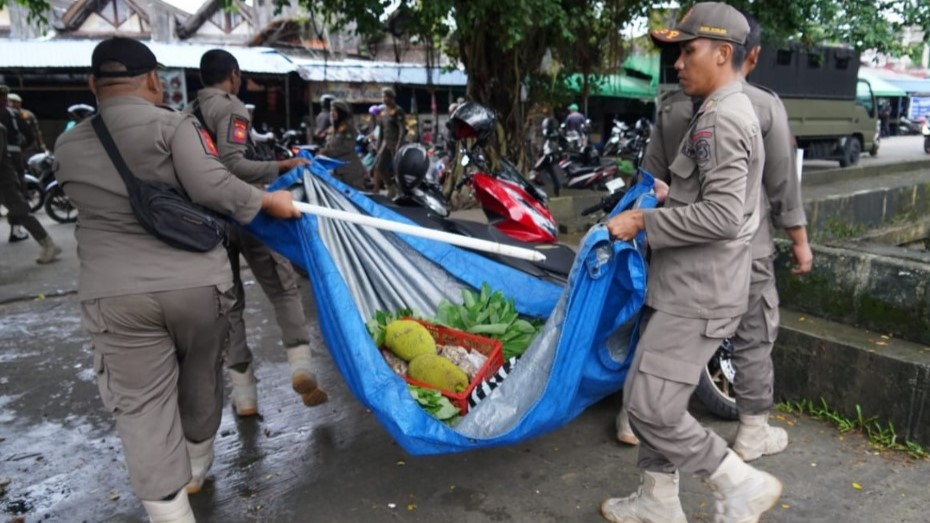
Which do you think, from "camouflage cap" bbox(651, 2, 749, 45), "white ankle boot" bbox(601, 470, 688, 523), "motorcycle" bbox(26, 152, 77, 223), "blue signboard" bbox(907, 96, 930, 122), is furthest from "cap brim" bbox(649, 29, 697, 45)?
"blue signboard" bbox(907, 96, 930, 122)

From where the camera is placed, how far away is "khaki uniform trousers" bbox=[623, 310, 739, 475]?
2082 millimetres

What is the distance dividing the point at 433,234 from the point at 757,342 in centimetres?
132

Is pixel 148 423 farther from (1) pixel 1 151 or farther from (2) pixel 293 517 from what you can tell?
(1) pixel 1 151

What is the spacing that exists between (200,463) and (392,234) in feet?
3.97

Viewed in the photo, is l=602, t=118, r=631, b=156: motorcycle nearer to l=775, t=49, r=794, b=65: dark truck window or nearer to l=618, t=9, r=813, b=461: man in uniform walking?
l=775, t=49, r=794, b=65: dark truck window

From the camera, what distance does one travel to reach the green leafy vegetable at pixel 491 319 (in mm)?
2959

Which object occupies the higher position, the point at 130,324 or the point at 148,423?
the point at 130,324

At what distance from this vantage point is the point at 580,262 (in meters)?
2.18

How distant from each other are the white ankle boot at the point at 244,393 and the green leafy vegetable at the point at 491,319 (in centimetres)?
96

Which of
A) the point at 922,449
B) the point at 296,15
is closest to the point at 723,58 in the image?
the point at 922,449

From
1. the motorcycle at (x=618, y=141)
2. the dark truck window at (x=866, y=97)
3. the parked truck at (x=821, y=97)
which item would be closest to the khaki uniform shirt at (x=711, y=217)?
the parked truck at (x=821, y=97)

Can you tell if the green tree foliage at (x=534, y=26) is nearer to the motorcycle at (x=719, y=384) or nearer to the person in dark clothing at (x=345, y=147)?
the person in dark clothing at (x=345, y=147)

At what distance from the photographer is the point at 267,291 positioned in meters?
3.37

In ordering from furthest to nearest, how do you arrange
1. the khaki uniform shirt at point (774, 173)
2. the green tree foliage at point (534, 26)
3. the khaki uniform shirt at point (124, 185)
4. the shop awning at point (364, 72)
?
the shop awning at point (364, 72)
the green tree foliage at point (534, 26)
the khaki uniform shirt at point (774, 173)
the khaki uniform shirt at point (124, 185)
